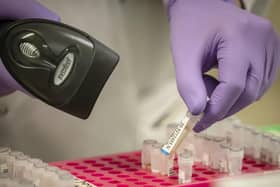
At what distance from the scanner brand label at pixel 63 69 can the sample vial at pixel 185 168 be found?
0.66ft

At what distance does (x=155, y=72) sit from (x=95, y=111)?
14 cm

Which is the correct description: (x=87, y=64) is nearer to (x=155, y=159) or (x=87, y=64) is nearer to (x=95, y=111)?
(x=155, y=159)

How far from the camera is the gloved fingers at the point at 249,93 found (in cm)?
85

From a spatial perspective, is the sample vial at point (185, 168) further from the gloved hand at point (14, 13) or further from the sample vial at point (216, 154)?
the gloved hand at point (14, 13)

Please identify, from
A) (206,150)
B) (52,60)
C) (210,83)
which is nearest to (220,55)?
(210,83)

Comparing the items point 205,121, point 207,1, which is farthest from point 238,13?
point 205,121

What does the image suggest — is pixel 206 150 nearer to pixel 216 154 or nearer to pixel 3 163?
pixel 216 154

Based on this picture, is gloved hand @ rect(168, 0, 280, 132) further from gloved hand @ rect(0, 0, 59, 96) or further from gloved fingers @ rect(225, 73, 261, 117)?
gloved hand @ rect(0, 0, 59, 96)

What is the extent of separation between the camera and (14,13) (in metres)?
0.77

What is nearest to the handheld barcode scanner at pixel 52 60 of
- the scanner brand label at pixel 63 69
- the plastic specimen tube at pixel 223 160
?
the scanner brand label at pixel 63 69

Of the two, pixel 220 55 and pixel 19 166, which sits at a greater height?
pixel 220 55

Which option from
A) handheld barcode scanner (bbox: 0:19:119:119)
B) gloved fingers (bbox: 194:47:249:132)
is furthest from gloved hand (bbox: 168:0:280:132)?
handheld barcode scanner (bbox: 0:19:119:119)

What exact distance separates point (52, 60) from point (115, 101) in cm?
33

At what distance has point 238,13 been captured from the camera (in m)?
0.87
